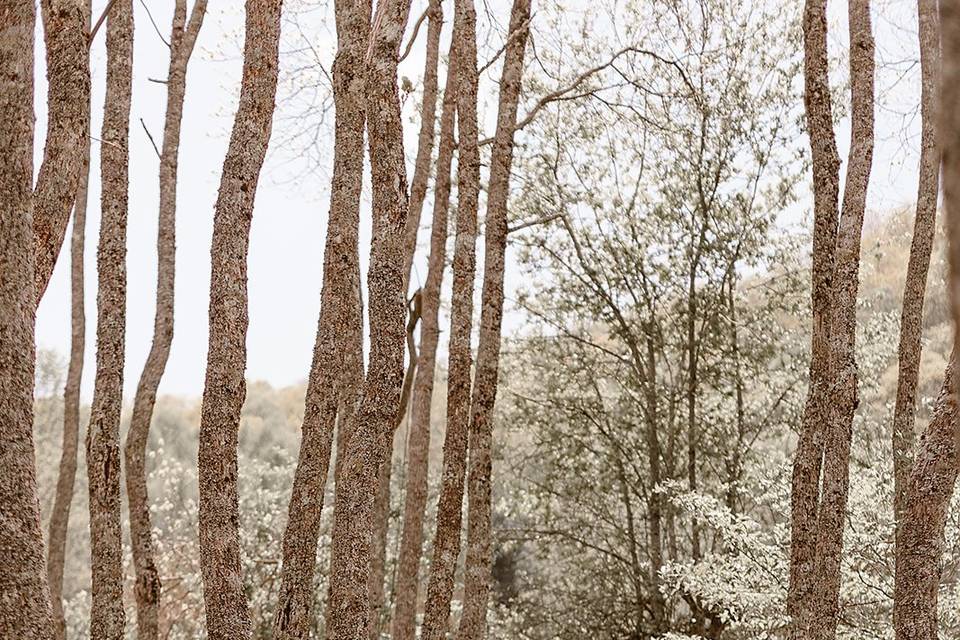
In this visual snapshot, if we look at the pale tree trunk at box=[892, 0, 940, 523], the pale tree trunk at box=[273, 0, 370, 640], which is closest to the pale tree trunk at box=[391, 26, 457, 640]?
the pale tree trunk at box=[273, 0, 370, 640]

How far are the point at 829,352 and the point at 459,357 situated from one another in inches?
91.0

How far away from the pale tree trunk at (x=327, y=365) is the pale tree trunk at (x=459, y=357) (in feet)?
2.47

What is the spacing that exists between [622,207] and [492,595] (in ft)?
15.6

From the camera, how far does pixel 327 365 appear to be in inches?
235

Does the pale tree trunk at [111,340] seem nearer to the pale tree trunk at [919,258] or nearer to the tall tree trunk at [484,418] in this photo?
the tall tree trunk at [484,418]

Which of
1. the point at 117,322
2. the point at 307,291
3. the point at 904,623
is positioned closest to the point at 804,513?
the point at 904,623

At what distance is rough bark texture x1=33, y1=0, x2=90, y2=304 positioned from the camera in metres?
3.91

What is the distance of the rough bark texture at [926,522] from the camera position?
4398 mm

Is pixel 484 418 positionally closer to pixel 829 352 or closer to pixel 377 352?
pixel 829 352

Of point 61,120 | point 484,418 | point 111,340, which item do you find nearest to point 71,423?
point 111,340

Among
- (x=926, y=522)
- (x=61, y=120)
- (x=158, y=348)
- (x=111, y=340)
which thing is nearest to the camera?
(x=61, y=120)

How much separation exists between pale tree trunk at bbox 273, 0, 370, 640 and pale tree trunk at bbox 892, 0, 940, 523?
12.9 ft

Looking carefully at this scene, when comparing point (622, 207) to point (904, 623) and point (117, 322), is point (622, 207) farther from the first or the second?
point (904, 623)

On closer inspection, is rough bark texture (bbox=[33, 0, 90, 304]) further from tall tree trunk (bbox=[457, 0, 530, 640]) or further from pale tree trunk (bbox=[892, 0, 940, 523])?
pale tree trunk (bbox=[892, 0, 940, 523])
